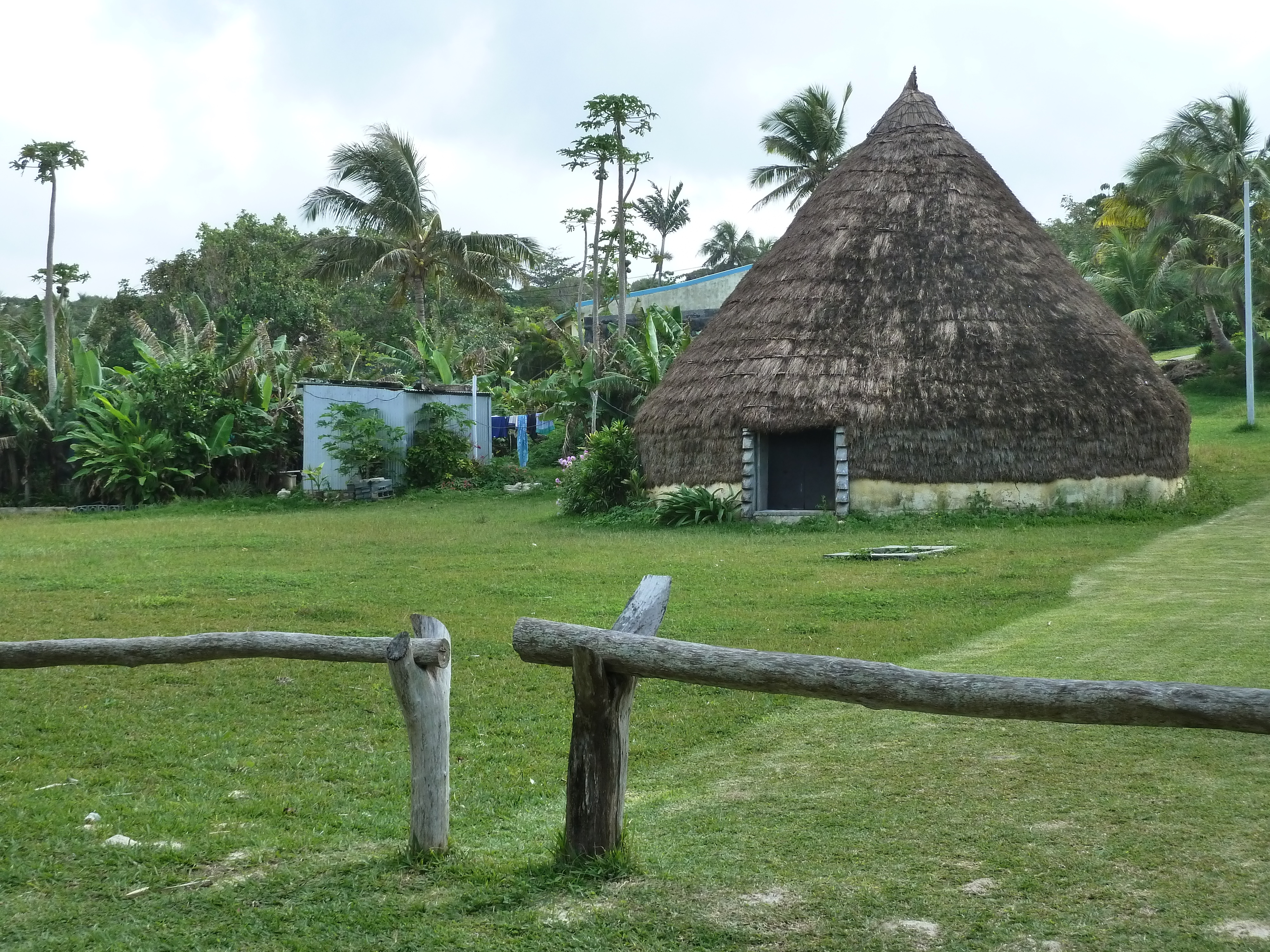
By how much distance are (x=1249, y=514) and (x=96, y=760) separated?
50.3 feet

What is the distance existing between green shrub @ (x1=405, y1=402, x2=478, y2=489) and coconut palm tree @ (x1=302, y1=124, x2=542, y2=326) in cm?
730

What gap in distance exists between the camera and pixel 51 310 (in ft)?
82.7

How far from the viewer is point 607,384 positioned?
81.8ft

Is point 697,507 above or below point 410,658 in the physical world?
above

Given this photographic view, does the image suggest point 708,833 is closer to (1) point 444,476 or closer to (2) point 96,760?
(2) point 96,760

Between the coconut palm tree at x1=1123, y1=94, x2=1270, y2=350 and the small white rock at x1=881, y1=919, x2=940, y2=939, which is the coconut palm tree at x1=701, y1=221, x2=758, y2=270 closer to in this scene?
the coconut palm tree at x1=1123, y1=94, x2=1270, y2=350

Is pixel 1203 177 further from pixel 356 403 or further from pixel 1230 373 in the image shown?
pixel 356 403

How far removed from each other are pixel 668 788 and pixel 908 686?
211 cm

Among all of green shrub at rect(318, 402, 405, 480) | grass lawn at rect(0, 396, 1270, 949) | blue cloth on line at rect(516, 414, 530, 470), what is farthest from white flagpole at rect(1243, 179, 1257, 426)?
green shrub at rect(318, 402, 405, 480)

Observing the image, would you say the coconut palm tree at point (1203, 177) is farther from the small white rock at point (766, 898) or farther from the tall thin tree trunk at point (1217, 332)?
the small white rock at point (766, 898)

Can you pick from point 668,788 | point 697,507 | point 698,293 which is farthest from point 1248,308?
point 668,788

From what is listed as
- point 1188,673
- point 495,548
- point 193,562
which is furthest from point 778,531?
point 1188,673

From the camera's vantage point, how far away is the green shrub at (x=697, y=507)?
18.1 metres

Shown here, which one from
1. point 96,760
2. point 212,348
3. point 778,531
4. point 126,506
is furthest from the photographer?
point 212,348
